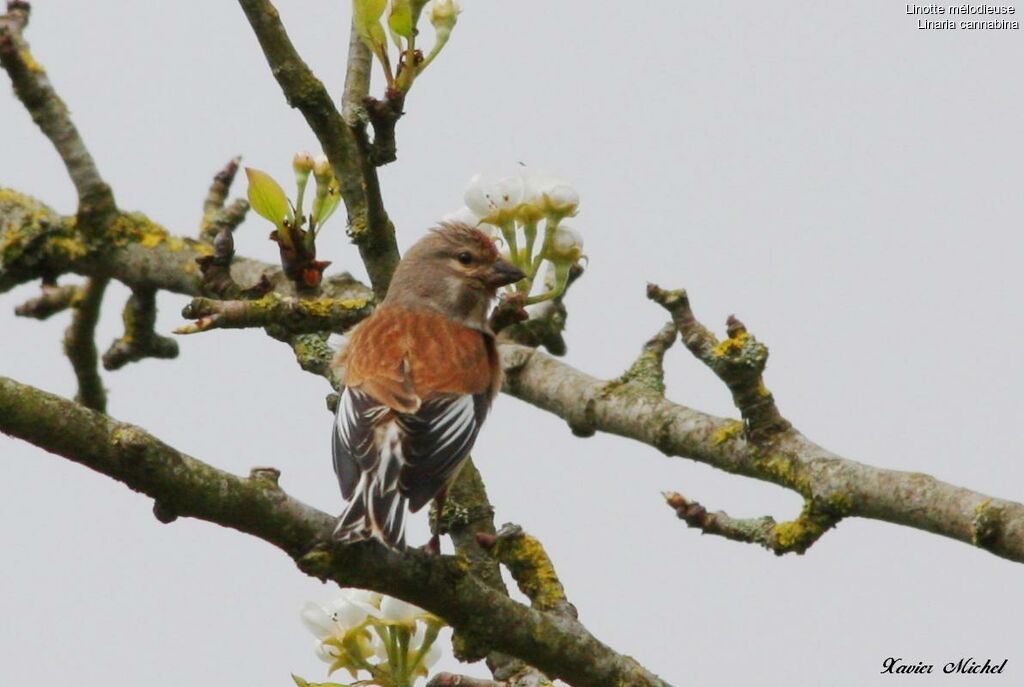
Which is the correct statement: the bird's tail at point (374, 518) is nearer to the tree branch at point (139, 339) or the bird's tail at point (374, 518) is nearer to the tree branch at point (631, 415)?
the tree branch at point (631, 415)

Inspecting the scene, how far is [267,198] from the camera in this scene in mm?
5027

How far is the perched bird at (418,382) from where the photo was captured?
14.0ft

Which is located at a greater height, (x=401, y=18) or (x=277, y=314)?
(x=401, y=18)

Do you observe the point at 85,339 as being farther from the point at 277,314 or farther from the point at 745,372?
the point at 745,372

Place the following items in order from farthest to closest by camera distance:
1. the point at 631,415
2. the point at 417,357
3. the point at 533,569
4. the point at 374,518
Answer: the point at 417,357 < the point at 631,415 < the point at 533,569 < the point at 374,518

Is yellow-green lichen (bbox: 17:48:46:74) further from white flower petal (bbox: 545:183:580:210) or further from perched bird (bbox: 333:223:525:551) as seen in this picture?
white flower petal (bbox: 545:183:580:210)

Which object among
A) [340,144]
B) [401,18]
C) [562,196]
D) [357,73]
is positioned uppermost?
[357,73]

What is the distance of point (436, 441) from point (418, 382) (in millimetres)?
532

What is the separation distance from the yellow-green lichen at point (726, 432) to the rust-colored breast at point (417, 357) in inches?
32.7

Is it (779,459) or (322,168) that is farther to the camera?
(322,168)

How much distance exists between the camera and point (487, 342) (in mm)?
5668

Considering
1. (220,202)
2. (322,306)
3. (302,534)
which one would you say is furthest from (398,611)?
(220,202)

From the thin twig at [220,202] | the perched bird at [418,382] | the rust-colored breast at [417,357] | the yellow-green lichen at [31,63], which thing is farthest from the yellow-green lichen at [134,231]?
the rust-colored breast at [417,357]

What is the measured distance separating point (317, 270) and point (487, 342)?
2.26ft
